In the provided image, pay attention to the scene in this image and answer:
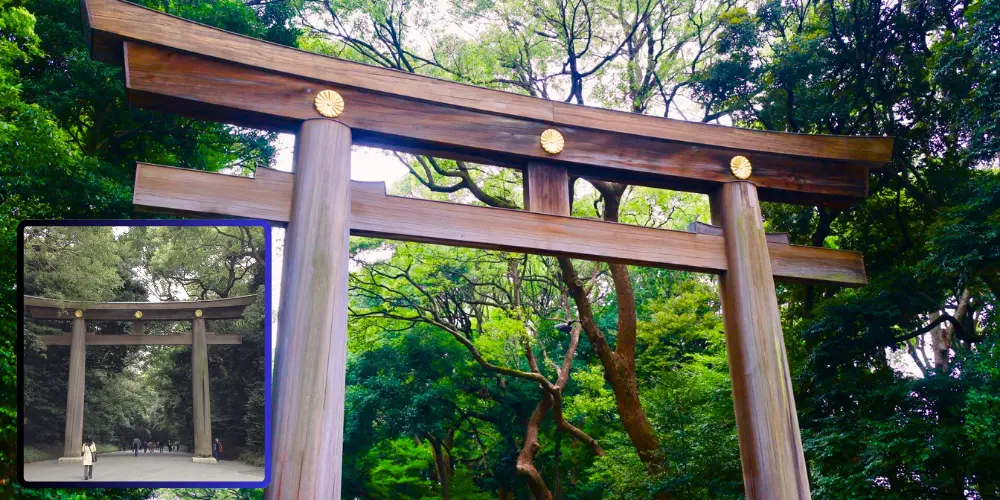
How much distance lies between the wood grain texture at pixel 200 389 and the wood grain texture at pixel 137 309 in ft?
0.14

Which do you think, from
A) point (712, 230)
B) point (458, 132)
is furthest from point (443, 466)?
point (458, 132)

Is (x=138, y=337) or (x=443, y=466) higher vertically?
(x=138, y=337)

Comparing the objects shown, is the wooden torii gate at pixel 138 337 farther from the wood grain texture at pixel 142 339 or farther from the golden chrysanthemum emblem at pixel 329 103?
the golden chrysanthemum emblem at pixel 329 103

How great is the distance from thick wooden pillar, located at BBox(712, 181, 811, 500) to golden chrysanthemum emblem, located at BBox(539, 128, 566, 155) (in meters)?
1.30

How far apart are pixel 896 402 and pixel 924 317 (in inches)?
74.7

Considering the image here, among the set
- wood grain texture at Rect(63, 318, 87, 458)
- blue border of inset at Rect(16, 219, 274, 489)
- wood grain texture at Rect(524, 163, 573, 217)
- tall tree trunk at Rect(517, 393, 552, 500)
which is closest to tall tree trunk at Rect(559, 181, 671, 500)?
tall tree trunk at Rect(517, 393, 552, 500)

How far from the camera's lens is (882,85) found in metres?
8.54

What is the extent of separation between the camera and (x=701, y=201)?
13.9 metres

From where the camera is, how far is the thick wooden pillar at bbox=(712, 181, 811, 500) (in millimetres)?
4371

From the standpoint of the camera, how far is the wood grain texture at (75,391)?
72.4 inches

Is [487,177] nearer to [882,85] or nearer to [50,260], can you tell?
[882,85]

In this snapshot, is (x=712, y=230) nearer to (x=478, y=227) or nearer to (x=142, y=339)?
(x=478, y=227)

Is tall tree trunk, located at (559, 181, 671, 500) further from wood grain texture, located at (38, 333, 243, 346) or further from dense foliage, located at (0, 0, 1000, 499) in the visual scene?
wood grain texture, located at (38, 333, 243, 346)

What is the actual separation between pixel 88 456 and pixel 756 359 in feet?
12.9
